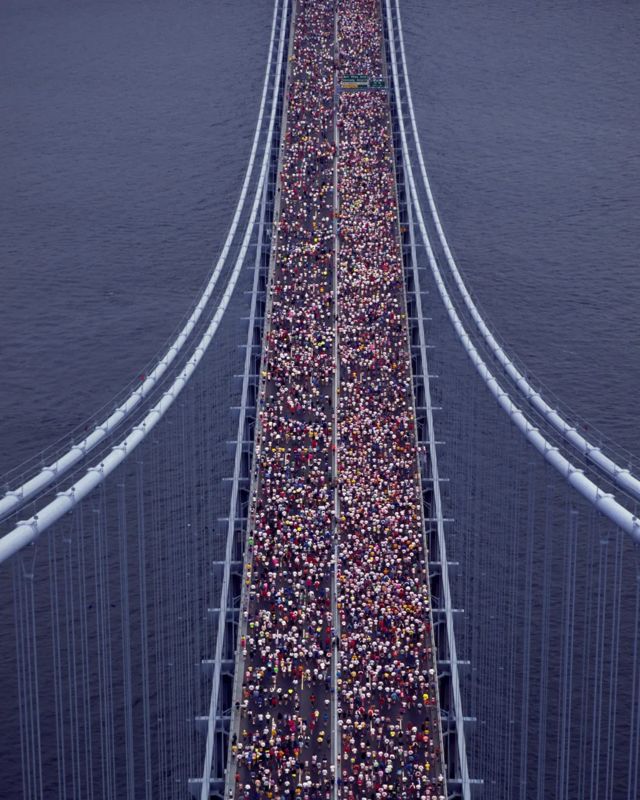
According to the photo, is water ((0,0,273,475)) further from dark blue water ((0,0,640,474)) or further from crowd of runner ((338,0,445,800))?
crowd of runner ((338,0,445,800))

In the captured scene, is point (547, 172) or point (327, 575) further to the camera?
point (547, 172)

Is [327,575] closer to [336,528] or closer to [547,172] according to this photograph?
[336,528]

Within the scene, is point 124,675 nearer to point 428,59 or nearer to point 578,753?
point 578,753

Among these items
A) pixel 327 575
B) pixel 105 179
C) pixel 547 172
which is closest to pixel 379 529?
pixel 327 575

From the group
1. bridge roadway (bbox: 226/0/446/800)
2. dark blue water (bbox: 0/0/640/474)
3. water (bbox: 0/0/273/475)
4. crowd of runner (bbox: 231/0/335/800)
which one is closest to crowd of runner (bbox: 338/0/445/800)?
bridge roadway (bbox: 226/0/446/800)

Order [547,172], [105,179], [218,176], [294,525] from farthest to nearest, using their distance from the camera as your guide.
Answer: [105,179] → [218,176] → [547,172] → [294,525]

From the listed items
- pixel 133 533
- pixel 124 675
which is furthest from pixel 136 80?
pixel 124 675

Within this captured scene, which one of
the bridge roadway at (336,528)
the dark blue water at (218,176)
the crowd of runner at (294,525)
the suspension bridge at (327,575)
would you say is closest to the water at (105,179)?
the dark blue water at (218,176)
